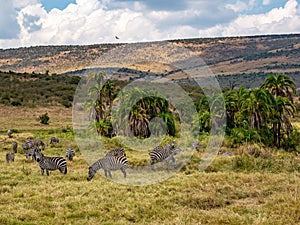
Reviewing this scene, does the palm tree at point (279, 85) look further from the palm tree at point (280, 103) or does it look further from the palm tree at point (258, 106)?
the palm tree at point (258, 106)

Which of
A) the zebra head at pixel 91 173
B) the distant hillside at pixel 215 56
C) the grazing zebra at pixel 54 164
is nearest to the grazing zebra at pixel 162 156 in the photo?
the zebra head at pixel 91 173

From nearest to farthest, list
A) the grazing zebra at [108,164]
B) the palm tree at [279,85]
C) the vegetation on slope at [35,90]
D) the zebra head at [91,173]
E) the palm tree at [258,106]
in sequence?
the zebra head at [91,173]
the grazing zebra at [108,164]
the palm tree at [258,106]
the palm tree at [279,85]
the vegetation on slope at [35,90]

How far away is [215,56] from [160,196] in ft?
428

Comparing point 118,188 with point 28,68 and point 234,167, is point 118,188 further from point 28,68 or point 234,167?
point 28,68

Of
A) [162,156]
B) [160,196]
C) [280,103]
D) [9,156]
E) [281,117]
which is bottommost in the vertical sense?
[160,196]

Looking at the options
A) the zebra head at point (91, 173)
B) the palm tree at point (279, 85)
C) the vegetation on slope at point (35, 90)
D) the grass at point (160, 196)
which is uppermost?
the vegetation on slope at point (35, 90)

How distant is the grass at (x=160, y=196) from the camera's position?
36.1 feet

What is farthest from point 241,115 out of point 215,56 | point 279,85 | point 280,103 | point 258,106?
point 215,56

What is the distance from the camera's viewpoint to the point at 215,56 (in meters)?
141

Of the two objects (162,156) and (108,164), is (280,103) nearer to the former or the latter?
(162,156)

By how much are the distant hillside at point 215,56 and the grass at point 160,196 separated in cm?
8153

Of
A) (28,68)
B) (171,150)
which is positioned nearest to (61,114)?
(171,150)

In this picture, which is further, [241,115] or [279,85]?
[279,85]

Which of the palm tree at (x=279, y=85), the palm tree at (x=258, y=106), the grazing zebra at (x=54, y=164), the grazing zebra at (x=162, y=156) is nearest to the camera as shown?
the grazing zebra at (x=54, y=164)
